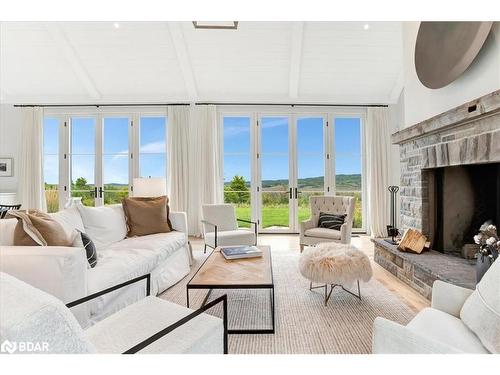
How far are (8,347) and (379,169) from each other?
222 inches

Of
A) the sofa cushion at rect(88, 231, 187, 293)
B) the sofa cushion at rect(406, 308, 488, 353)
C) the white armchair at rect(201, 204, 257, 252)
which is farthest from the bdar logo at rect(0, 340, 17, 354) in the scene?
the white armchair at rect(201, 204, 257, 252)

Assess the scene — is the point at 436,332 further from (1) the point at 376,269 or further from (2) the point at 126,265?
(1) the point at 376,269

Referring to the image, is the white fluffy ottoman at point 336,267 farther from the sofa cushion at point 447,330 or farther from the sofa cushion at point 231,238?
the sofa cushion at point 231,238

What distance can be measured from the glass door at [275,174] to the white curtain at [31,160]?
4336 millimetres

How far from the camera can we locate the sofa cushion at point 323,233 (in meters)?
3.67

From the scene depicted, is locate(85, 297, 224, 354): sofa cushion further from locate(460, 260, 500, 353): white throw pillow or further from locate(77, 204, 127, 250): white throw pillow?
locate(77, 204, 127, 250): white throw pillow

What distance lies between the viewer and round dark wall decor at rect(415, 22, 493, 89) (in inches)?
86.3

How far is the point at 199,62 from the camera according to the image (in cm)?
464

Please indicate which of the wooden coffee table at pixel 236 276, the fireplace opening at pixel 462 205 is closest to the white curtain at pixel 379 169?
the fireplace opening at pixel 462 205
